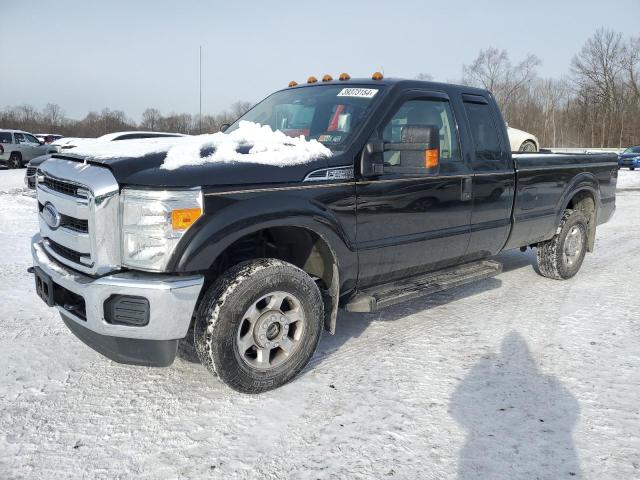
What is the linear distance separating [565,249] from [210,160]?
4443 mm

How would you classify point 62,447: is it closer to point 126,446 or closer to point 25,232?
point 126,446

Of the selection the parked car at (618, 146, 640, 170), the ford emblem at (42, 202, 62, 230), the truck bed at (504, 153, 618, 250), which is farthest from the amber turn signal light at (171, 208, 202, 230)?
the parked car at (618, 146, 640, 170)

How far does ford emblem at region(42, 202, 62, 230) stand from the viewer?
321 centimetres

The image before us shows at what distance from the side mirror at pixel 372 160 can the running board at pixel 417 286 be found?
872mm

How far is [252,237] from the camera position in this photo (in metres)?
3.49

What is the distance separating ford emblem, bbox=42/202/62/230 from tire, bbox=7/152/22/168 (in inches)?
899

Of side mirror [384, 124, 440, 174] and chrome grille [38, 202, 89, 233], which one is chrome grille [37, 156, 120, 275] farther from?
side mirror [384, 124, 440, 174]

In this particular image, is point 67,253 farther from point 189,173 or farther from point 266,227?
point 266,227

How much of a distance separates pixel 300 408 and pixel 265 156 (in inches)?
58.4

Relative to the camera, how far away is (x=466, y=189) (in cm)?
429

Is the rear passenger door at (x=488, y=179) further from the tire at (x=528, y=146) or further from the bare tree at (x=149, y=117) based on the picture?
the bare tree at (x=149, y=117)

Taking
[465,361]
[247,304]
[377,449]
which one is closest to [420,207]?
[465,361]

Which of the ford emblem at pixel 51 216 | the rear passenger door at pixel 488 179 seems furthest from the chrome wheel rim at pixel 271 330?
the rear passenger door at pixel 488 179

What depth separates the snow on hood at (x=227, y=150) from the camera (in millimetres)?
3006
